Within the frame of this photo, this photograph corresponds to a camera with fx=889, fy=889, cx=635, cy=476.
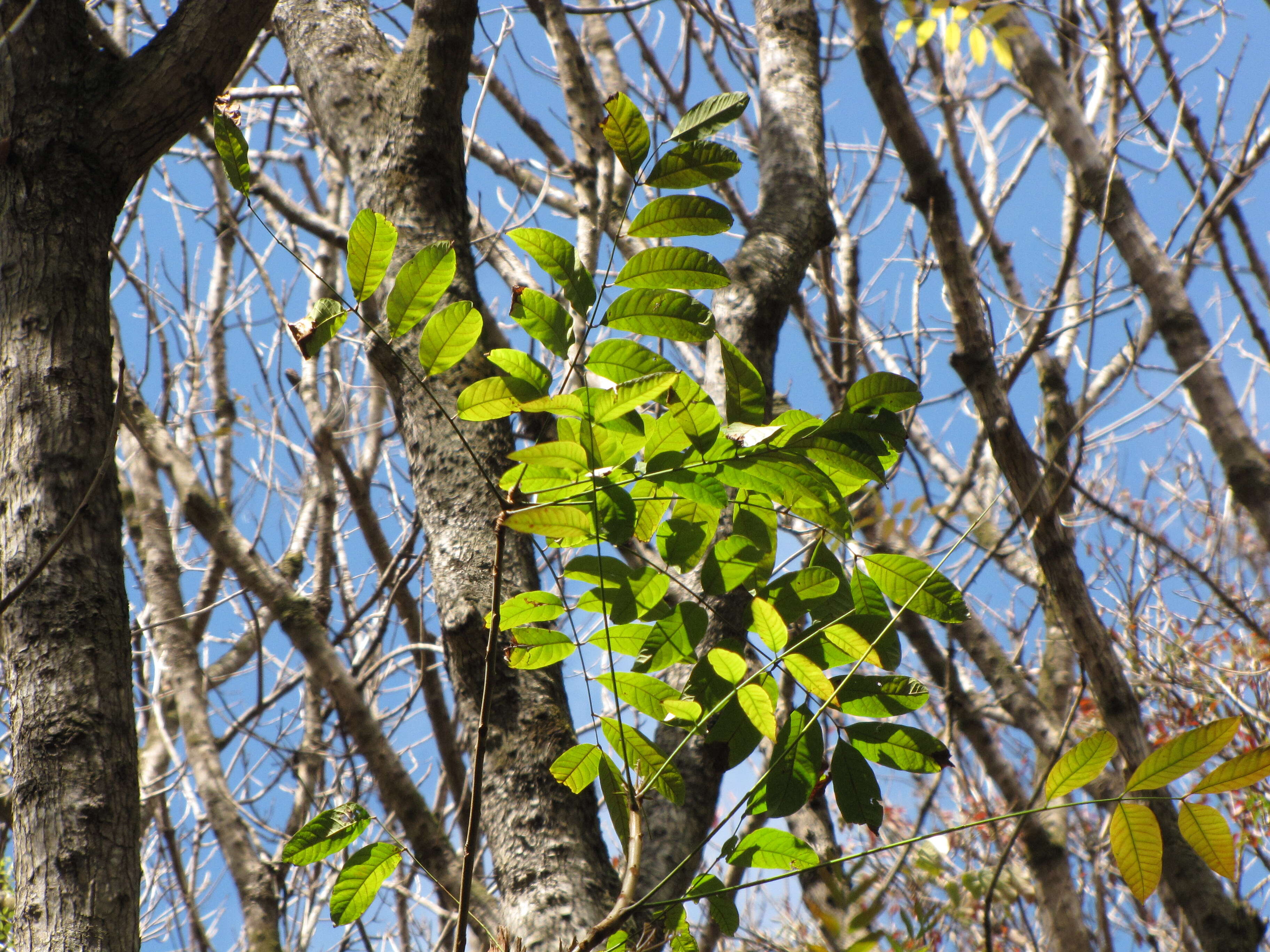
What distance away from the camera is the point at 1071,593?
1.66 m

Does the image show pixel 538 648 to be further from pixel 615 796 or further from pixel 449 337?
pixel 449 337

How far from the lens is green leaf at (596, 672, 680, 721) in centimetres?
86

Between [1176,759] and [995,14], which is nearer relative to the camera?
[1176,759]

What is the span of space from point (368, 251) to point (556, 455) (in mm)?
241

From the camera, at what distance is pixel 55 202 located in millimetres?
1006

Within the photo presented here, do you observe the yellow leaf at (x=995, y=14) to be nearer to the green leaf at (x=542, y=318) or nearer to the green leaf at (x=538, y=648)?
the green leaf at (x=542, y=318)

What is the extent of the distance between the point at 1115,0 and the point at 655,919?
3183 mm

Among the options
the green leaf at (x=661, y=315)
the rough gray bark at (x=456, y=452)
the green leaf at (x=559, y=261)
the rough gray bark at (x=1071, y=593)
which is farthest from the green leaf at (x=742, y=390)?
the rough gray bark at (x=1071, y=593)

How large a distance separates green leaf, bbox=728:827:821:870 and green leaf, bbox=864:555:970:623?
0.82 feet

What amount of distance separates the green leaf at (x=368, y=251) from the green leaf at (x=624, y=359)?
19 centimetres

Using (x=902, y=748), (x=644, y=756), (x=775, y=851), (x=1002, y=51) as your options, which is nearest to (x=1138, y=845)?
(x=902, y=748)

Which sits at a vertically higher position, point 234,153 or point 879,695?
point 234,153

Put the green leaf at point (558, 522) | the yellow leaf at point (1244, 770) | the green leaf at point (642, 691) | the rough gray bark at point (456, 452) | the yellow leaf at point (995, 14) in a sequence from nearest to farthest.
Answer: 1. the yellow leaf at point (1244, 770)
2. the green leaf at point (558, 522)
3. the green leaf at point (642, 691)
4. the rough gray bark at point (456, 452)
5. the yellow leaf at point (995, 14)

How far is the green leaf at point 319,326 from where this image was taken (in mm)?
→ 732
